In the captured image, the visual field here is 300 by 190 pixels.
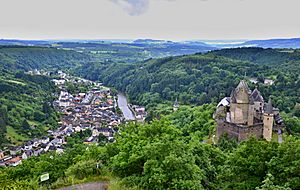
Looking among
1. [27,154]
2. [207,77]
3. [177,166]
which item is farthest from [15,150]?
[207,77]

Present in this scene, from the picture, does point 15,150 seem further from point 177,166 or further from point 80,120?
point 177,166

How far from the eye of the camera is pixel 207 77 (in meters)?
112

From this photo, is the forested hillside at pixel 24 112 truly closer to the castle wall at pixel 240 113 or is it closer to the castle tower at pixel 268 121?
the castle wall at pixel 240 113

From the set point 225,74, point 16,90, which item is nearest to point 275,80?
point 225,74

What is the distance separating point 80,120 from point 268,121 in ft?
183

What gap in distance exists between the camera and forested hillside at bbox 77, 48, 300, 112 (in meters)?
77.8

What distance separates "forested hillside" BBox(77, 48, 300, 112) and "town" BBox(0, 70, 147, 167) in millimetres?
11982

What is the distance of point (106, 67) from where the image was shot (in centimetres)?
18112

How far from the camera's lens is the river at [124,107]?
8951cm

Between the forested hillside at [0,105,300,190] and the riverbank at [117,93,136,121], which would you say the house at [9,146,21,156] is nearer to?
the riverbank at [117,93,136,121]

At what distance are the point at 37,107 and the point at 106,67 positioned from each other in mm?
92838

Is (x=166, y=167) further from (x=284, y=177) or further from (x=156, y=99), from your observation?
(x=156, y=99)

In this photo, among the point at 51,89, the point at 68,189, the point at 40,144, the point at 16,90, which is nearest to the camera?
the point at 68,189

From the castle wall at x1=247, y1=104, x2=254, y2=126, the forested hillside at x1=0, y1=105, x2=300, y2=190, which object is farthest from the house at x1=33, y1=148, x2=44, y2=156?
the castle wall at x1=247, y1=104, x2=254, y2=126
